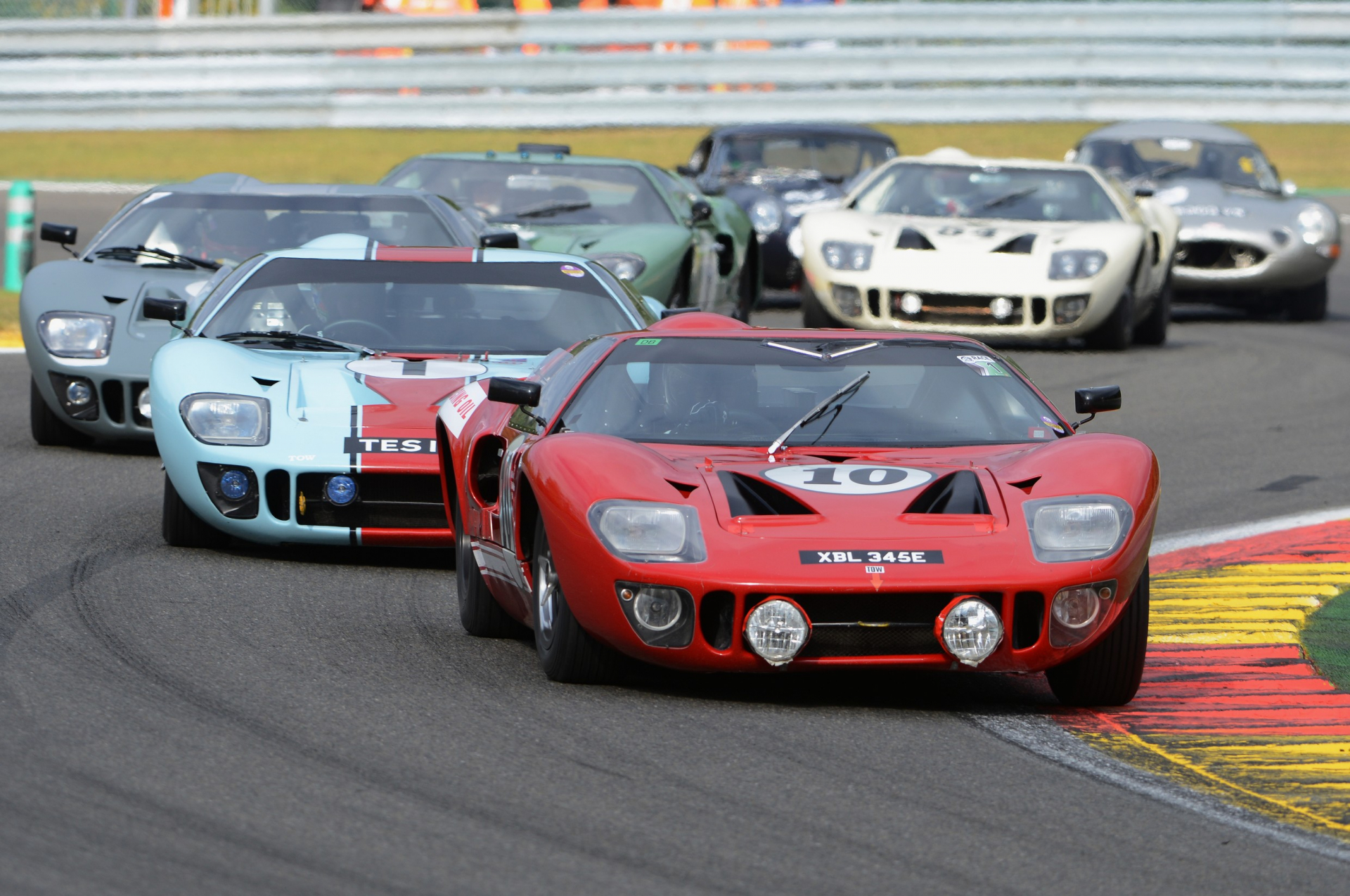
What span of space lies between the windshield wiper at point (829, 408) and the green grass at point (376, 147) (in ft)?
61.5

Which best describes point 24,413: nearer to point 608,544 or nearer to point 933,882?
point 608,544

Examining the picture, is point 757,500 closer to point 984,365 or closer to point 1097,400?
point 984,365

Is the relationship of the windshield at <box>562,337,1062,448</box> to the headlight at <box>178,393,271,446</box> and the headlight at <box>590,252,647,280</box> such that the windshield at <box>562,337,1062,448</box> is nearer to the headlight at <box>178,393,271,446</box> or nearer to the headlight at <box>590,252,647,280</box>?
the headlight at <box>178,393,271,446</box>

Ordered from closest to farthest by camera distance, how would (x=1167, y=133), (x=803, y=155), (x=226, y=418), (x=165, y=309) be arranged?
(x=226, y=418) < (x=165, y=309) < (x=1167, y=133) < (x=803, y=155)

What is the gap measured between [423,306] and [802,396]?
254cm

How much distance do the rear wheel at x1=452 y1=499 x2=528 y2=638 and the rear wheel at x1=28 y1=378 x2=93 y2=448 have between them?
394 centimetres

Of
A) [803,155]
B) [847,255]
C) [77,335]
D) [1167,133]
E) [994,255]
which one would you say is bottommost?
[803,155]

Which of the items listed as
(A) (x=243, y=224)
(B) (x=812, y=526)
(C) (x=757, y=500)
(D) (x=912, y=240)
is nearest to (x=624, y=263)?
(A) (x=243, y=224)

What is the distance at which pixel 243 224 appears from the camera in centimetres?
1050

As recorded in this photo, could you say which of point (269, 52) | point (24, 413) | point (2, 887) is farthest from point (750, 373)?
point (269, 52)

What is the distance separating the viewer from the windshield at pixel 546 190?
13375mm

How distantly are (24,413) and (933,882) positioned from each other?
8.05m

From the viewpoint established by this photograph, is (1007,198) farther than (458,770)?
Yes

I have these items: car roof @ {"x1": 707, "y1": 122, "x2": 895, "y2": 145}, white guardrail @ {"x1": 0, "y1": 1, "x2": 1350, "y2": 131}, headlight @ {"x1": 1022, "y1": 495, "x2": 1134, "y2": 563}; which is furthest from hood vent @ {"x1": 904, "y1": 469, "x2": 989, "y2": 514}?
white guardrail @ {"x1": 0, "y1": 1, "x2": 1350, "y2": 131}
